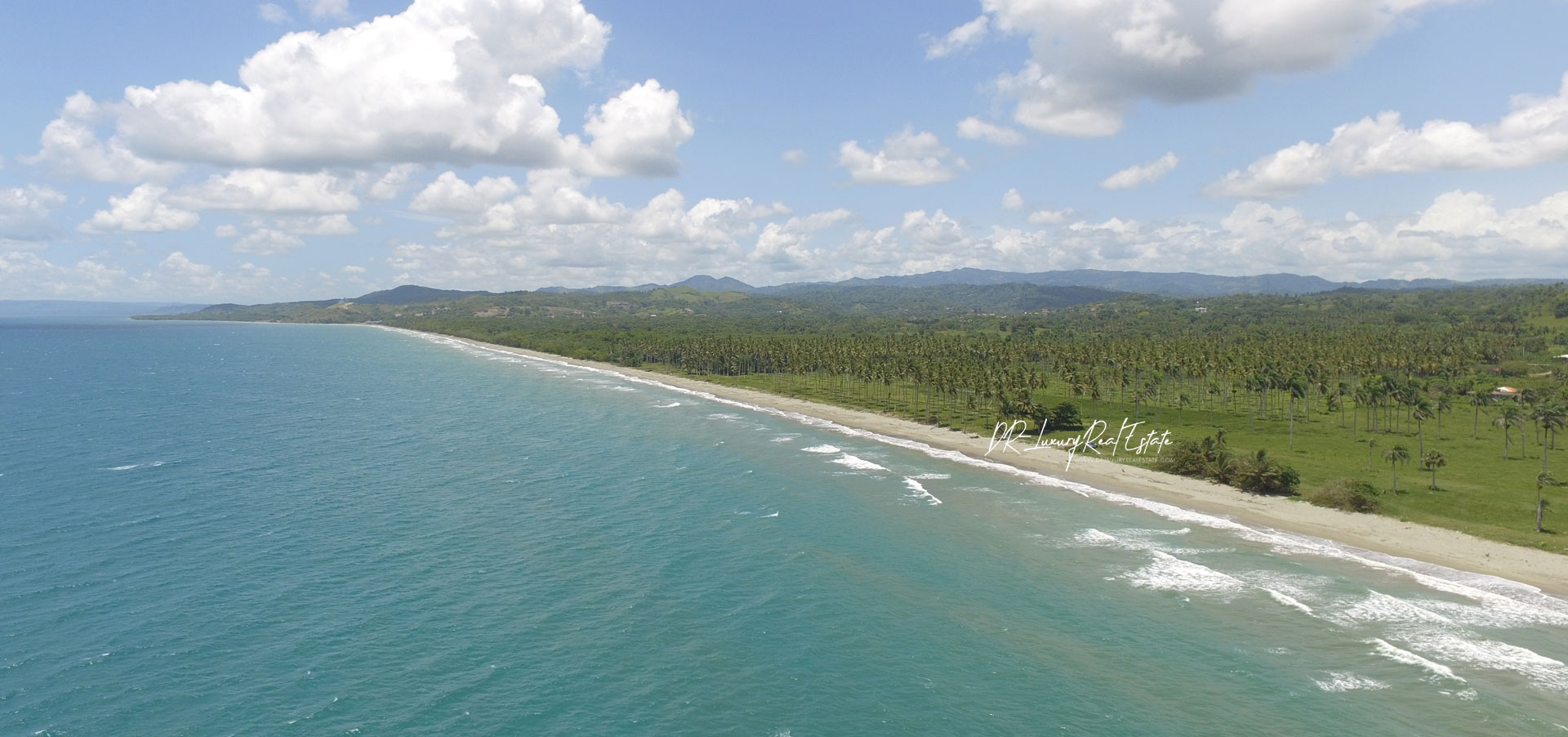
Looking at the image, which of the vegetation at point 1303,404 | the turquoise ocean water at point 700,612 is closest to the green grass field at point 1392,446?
the vegetation at point 1303,404

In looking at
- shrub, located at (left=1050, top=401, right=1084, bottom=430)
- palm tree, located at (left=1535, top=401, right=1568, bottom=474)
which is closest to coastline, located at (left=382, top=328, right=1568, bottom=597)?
shrub, located at (left=1050, top=401, right=1084, bottom=430)

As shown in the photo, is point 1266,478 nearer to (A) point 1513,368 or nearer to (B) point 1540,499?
(B) point 1540,499

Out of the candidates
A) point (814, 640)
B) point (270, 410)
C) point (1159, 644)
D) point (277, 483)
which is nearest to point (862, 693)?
point (814, 640)

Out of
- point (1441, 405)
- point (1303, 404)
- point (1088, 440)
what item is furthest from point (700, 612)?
point (1303, 404)

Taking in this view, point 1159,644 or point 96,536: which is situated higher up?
point 96,536

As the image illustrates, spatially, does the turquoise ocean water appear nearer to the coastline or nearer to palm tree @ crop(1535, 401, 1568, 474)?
the coastline

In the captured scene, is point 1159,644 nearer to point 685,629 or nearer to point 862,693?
point 862,693
